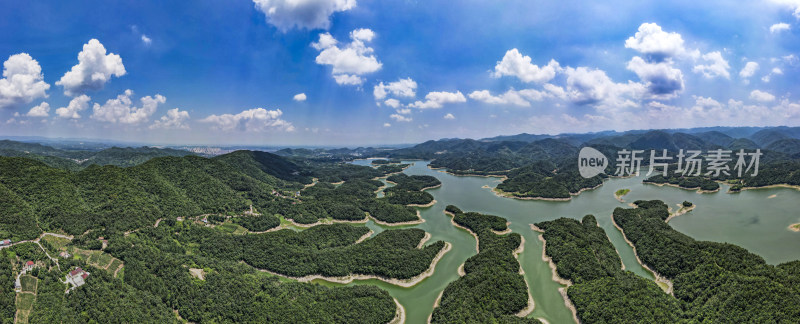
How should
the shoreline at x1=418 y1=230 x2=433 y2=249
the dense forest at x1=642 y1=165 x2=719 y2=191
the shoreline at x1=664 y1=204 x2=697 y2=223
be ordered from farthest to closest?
the dense forest at x1=642 y1=165 x2=719 y2=191 < the shoreline at x1=664 y1=204 x2=697 y2=223 < the shoreline at x1=418 y1=230 x2=433 y2=249

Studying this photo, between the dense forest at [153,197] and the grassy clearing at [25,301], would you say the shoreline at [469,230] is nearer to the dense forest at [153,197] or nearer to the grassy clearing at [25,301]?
the dense forest at [153,197]

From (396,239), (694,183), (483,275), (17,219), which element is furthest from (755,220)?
(17,219)

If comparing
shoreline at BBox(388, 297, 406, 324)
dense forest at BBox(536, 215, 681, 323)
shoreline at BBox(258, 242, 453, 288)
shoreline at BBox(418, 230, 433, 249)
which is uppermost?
dense forest at BBox(536, 215, 681, 323)

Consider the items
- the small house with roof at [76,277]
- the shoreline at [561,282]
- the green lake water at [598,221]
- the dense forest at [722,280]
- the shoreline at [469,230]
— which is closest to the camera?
the dense forest at [722,280]

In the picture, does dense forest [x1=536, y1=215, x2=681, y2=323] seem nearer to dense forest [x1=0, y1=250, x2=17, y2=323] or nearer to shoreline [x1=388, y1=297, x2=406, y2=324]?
shoreline [x1=388, y1=297, x2=406, y2=324]

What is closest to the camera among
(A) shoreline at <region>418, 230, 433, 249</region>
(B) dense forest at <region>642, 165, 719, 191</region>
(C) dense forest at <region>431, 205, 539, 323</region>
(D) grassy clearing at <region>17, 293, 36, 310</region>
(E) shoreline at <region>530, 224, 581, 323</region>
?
(D) grassy clearing at <region>17, 293, 36, 310</region>

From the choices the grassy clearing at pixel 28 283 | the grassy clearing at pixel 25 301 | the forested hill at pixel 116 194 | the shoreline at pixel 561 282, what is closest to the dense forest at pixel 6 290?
the grassy clearing at pixel 25 301

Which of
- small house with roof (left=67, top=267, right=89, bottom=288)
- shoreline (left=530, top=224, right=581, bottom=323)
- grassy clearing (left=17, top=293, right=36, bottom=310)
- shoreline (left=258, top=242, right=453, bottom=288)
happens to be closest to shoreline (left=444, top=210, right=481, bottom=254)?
shoreline (left=530, top=224, right=581, bottom=323)

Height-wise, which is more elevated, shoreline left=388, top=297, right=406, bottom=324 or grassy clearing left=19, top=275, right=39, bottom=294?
grassy clearing left=19, top=275, right=39, bottom=294
